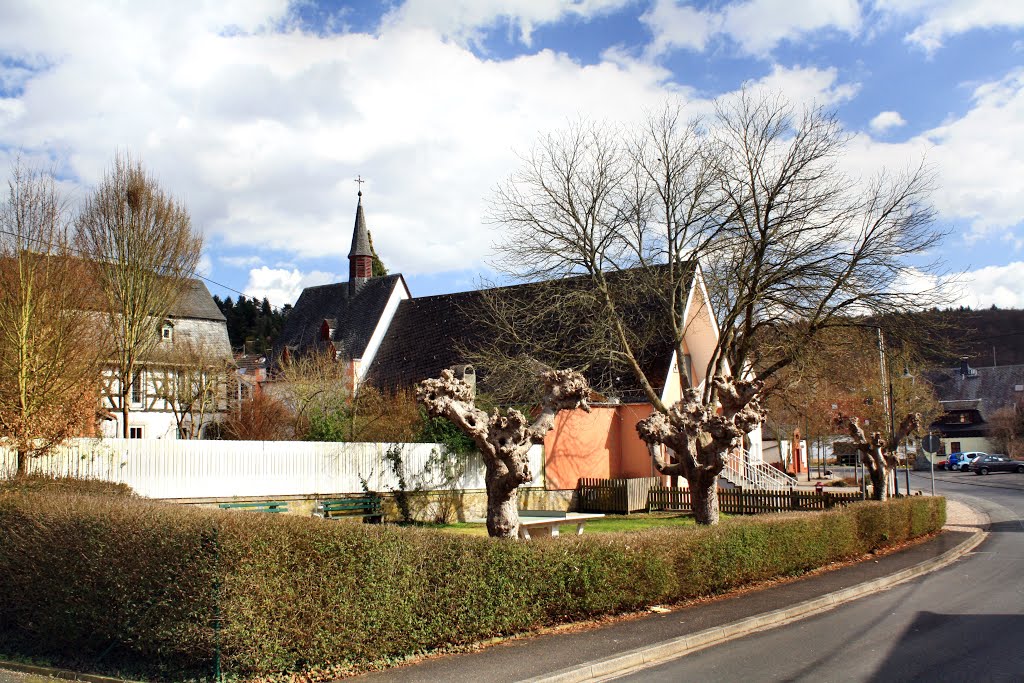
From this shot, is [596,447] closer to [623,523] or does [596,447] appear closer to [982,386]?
[623,523]

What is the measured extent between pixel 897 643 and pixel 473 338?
95.1ft

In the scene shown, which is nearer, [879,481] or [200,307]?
[879,481]

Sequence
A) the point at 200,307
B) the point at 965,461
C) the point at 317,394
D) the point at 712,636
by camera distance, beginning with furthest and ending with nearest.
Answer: the point at 965,461
the point at 200,307
the point at 317,394
the point at 712,636

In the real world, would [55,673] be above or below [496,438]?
below

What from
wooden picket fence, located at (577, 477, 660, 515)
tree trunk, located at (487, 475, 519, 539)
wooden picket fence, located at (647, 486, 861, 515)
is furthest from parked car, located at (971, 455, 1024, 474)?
tree trunk, located at (487, 475, 519, 539)

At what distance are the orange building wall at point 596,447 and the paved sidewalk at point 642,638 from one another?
14336 millimetres

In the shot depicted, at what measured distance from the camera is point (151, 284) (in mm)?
23359

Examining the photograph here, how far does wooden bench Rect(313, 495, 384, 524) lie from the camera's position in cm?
2038

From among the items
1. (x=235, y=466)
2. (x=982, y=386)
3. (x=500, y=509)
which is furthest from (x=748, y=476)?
(x=982, y=386)

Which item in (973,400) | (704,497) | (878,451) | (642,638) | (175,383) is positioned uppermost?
(175,383)

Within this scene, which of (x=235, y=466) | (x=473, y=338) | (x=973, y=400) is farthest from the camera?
(x=973, y=400)

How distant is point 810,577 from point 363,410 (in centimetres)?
1879

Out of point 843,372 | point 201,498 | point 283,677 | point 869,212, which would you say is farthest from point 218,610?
point 843,372

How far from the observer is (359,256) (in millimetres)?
49000
